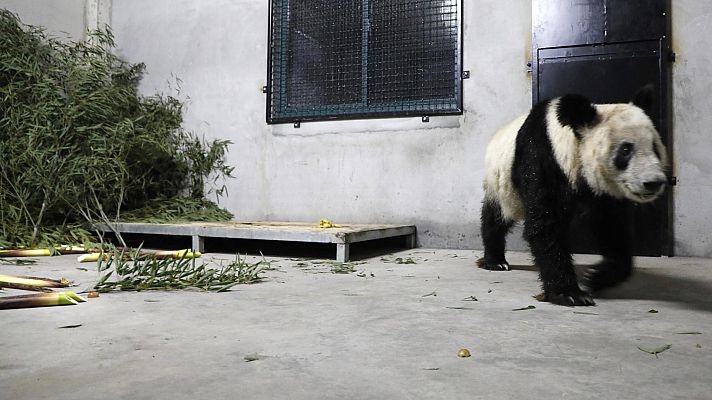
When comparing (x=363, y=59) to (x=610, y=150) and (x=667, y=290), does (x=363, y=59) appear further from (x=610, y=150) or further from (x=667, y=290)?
(x=667, y=290)

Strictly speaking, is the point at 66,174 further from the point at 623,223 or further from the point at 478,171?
the point at 623,223

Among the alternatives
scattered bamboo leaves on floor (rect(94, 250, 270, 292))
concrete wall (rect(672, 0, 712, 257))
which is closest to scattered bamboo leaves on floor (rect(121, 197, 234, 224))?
scattered bamboo leaves on floor (rect(94, 250, 270, 292))

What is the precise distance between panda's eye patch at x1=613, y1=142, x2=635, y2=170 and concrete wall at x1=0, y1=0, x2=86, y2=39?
621 cm

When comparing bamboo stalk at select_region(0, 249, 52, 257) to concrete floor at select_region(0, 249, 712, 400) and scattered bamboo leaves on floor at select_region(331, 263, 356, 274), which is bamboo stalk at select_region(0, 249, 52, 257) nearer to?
concrete floor at select_region(0, 249, 712, 400)

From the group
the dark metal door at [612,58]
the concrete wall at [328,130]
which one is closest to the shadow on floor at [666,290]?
the dark metal door at [612,58]

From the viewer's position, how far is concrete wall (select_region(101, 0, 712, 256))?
4547mm

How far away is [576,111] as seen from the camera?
2523mm

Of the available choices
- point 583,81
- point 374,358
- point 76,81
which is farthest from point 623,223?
point 76,81

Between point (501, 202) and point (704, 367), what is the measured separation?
187 cm

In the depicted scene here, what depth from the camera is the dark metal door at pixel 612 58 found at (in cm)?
451

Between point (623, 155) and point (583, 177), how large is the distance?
0.69ft

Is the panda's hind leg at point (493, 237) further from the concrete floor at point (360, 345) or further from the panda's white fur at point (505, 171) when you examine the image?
the concrete floor at point (360, 345)

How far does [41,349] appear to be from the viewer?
1708 millimetres

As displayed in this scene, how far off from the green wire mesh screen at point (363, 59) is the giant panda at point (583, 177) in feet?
7.60
